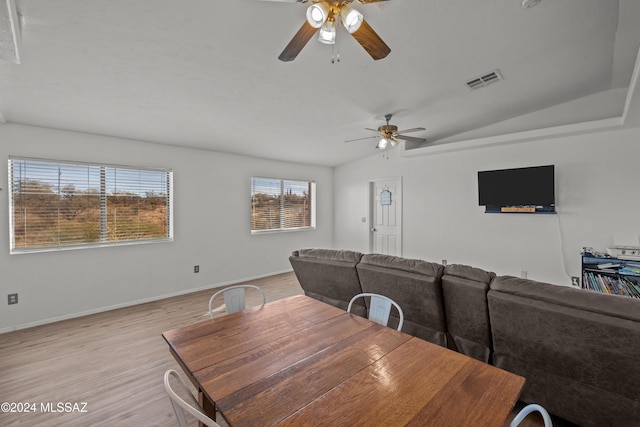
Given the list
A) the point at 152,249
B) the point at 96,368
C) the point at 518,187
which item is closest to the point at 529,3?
the point at 518,187

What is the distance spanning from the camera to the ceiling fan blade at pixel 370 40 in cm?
156

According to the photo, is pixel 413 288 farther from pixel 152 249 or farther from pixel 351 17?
pixel 152 249

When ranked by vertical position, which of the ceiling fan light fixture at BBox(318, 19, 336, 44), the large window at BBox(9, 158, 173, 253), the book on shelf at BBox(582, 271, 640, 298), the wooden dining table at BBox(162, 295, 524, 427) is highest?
the ceiling fan light fixture at BBox(318, 19, 336, 44)

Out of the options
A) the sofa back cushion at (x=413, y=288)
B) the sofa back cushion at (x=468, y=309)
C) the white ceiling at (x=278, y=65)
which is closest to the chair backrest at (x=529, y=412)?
the sofa back cushion at (x=468, y=309)

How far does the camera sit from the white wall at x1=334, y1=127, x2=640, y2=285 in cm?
358

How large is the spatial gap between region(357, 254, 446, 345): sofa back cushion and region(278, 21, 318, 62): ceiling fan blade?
1.79m

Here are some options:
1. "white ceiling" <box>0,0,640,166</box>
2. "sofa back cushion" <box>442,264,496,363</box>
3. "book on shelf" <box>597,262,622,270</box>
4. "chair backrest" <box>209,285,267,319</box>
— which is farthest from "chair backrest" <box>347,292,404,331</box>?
"book on shelf" <box>597,262,622,270</box>

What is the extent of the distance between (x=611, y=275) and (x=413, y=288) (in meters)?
2.85

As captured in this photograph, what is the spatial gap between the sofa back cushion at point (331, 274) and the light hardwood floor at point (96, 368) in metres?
1.36

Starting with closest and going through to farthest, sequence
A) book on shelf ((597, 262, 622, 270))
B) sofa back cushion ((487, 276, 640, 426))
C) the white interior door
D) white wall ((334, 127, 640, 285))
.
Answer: sofa back cushion ((487, 276, 640, 426)) → book on shelf ((597, 262, 622, 270)) → white wall ((334, 127, 640, 285)) → the white interior door

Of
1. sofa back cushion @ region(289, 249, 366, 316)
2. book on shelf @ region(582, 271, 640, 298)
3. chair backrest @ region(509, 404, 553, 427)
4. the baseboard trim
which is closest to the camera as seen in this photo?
chair backrest @ region(509, 404, 553, 427)

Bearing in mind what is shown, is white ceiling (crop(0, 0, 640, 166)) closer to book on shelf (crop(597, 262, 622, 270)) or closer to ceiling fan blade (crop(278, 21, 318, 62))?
ceiling fan blade (crop(278, 21, 318, 62))

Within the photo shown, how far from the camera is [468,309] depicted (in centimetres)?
198

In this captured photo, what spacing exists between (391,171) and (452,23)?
3.72 metres
